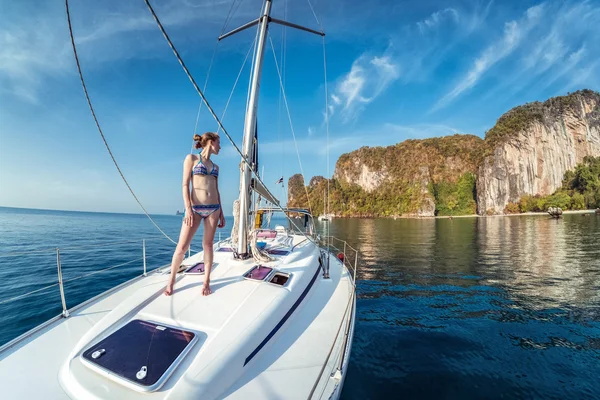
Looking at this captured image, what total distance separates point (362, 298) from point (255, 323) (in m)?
5.51

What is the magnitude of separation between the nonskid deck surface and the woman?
0.37 metres

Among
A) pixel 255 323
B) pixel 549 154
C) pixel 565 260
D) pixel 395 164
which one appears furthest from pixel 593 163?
pixel 255 323

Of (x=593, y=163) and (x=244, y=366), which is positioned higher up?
(x=593, y=163)

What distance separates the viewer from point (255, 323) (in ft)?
8.33

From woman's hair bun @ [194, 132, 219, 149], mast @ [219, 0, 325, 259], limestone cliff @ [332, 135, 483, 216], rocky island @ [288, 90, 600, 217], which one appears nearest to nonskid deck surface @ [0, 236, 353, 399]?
mast @ [219, 0, 325, 259]

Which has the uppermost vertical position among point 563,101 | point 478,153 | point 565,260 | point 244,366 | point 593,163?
point 563,101

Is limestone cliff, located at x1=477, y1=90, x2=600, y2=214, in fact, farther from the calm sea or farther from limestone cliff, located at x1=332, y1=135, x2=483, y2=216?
the calm sea

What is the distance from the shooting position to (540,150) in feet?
287

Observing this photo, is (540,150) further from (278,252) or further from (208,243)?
(208,243)

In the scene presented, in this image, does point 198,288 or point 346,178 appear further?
point 346,178

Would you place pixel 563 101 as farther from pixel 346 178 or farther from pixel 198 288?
pixel 198 288

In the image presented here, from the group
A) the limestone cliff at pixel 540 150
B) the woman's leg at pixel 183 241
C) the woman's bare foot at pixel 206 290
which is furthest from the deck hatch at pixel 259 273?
the limestone cliff at pixel 540 150

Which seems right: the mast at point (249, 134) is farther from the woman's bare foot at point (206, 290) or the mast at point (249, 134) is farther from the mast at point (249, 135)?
the woman's bare foot at point (206, 290)

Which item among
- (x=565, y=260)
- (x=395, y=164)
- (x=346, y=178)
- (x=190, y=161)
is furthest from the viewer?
(x=346, y=178)
